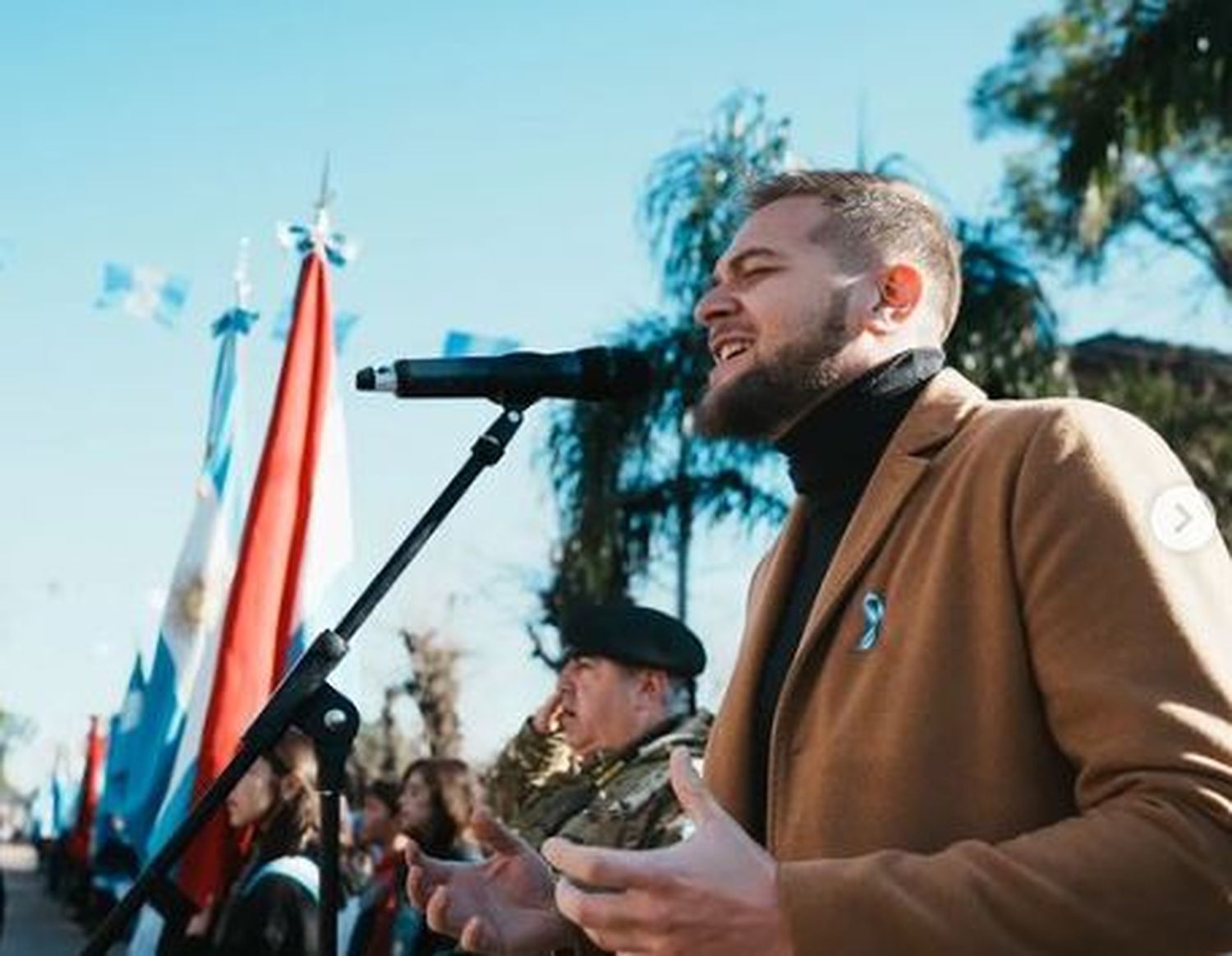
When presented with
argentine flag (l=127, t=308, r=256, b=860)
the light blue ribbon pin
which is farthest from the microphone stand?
argentine flag (l=127, t=308, r=256, b=860)

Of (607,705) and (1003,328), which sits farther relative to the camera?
(1003,328)

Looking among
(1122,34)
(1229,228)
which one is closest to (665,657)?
(1122,34)

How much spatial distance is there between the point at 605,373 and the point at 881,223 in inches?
32.3

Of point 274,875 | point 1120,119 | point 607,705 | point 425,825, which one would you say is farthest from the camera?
point 1120,119

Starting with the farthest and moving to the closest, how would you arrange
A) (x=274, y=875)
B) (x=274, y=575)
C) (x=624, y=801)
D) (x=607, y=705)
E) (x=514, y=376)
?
(x=274, y=575)
(x=274, y=875)
(x=607, y=705)
(x=624, y=801)
(x=514, y=376)

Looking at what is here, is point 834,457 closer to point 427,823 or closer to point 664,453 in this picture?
point 427,823

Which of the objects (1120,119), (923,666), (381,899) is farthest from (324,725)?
(1120,119)

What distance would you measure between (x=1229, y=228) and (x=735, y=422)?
13.1 m

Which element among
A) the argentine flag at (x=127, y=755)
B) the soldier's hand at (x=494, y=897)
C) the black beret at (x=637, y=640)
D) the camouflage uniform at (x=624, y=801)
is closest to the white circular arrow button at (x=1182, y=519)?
the soldier's hand at (x=494, y=897)

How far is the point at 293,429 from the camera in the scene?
7172mm

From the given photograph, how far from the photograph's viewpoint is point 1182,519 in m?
1.58

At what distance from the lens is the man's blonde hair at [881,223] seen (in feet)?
6.64

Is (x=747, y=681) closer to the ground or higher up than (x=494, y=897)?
higher up

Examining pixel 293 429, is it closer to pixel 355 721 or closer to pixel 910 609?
pixel 355 721
